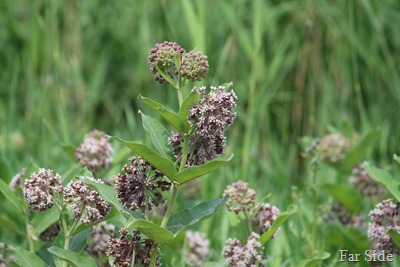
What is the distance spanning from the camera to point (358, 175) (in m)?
2.96

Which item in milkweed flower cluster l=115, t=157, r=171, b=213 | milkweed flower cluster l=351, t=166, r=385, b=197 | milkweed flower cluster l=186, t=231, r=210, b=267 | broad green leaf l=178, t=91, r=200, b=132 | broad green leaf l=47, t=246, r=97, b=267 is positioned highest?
milkweed flower cluster l=351, t=166, r=385, b=197

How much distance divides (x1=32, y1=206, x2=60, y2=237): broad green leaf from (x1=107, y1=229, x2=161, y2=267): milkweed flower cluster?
444mm

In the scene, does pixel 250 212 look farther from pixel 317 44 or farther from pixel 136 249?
pixel 317 44

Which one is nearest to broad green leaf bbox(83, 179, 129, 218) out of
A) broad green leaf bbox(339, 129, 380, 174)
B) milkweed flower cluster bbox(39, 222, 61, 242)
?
milkweed flower cluster bbox(39, 222, 61, 242)

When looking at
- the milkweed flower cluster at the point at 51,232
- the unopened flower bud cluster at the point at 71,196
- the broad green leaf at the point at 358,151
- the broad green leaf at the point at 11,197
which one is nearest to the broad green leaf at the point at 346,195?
the broad green leaf at the point at 358,151

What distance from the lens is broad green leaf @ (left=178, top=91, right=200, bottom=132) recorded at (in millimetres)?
1636

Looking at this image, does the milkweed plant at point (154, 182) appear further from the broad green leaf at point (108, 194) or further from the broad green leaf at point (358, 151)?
the broad green leaf at point (358, 151)

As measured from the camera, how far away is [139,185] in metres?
1.72

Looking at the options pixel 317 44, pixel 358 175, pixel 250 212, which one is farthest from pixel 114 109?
pixel 250 212

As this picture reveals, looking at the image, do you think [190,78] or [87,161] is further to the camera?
[87,161]

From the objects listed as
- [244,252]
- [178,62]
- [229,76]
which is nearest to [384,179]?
[244,252]

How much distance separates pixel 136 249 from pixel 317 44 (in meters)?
2.74

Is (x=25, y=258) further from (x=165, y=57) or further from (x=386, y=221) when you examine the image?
(x=386, y=221)

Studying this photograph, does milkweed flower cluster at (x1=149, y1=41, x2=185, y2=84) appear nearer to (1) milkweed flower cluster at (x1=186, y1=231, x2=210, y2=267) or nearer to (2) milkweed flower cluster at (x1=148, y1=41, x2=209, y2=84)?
(2) milkweed flower cluster at (x1=148, y1=41, x2=209, y2=84)
